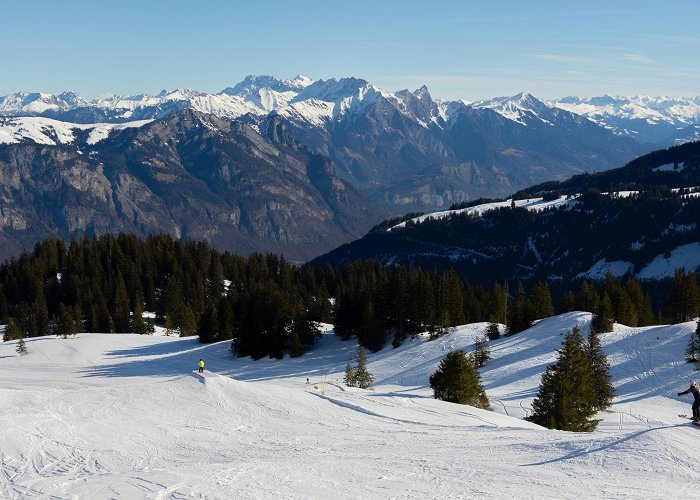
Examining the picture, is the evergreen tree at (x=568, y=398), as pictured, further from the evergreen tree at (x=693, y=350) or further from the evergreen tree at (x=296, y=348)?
the evergreen tree at (x=296, y=348)

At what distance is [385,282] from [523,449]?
68876 millimetres

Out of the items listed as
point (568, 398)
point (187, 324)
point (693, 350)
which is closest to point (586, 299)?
point (693, 350)

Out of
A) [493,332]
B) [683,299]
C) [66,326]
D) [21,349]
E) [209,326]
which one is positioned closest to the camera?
[493,332]

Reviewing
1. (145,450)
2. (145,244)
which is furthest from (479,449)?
(145,244)

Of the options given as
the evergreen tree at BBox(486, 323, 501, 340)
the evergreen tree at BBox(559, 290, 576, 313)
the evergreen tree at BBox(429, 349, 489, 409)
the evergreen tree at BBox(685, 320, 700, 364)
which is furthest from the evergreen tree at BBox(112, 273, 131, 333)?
the evergreen tree at BBox(685, 320, 700, 364)

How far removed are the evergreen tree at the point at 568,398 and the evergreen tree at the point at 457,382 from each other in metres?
4.76

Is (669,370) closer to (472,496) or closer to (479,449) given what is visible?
(479,449)

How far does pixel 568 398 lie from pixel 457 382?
8.22 meters

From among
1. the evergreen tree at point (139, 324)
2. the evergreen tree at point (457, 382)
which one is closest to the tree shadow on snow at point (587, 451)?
the evergreen tree at point (457, 382)

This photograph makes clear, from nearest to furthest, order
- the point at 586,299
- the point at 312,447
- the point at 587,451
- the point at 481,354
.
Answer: the point at 587,451, the point at 312,447, the point at 481,354, the point at 586,299

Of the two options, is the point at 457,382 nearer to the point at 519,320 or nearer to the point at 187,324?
the point at 519,320

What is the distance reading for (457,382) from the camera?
49125 millimetres

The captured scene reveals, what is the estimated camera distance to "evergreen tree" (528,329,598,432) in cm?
4356

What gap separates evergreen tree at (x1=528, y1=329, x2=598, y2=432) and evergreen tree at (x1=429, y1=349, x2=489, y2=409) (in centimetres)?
476
